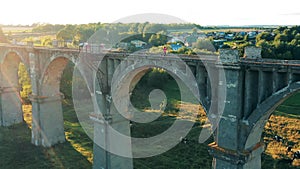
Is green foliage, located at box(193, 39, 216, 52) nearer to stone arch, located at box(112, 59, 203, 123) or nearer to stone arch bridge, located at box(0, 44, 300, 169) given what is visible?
stone arch bridge, located at box(0, 44, 300, 169)

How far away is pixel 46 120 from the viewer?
34469 millimetres

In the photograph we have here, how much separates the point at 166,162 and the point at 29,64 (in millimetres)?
18748

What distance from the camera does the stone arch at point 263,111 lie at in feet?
51.5

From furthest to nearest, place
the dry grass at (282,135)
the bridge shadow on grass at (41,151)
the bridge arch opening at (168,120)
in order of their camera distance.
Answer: the dry grass at (282,135), the bridge arch opening at (168,120), the bridge shadow on grass at (41,151)

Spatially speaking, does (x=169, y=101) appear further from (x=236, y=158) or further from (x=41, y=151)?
(x=236, y=158)

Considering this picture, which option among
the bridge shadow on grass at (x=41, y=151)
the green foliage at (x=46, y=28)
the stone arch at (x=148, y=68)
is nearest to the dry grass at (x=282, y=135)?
the stone arch at (x=148, y=68)

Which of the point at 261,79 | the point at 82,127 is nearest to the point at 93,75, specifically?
the point at 261,79

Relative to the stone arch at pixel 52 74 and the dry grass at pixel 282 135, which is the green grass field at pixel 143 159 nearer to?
the dry grass at pixel 282 135

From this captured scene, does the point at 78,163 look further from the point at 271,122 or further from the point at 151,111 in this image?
the point at 271,122

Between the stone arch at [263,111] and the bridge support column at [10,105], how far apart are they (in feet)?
110

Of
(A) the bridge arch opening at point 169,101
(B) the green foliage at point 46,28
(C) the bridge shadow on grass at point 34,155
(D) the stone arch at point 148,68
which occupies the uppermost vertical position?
(B) the green foliage at point 46,28

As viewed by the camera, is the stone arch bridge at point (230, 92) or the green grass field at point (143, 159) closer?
the stone arch bridge at point (230, 92)

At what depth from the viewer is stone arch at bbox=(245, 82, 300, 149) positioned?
51.5ft

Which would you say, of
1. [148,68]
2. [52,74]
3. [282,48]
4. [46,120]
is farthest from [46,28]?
[148,68]
